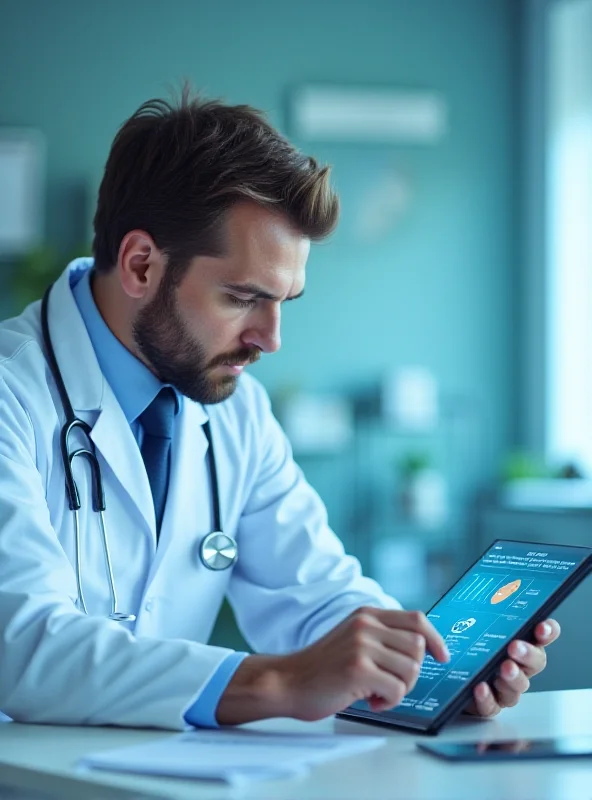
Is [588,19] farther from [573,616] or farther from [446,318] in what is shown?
[573,616]

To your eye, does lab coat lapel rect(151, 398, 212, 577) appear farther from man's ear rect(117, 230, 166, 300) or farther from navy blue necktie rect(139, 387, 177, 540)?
man's ear rect(117, 230, 166, 300)

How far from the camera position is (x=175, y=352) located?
1.69 meters

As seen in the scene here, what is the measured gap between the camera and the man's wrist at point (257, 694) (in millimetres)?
1168

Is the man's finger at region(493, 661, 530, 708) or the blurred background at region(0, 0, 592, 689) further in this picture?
the blurred background at region(0, 0, 592, 689)

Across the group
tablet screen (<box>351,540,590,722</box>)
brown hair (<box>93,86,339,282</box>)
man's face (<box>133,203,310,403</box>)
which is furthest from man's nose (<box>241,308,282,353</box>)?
tablet screen (<box>351,540,590,722</box>)

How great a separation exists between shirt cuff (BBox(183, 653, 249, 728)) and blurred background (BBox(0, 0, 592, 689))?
322cm

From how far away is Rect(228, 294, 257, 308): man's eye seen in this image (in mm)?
1645

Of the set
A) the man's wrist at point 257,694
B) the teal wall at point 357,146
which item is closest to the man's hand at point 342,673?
the man's wrist at point 257,694

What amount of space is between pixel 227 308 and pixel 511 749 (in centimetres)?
77

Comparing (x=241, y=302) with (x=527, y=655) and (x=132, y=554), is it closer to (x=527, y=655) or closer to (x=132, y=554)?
(x=132, y=554)

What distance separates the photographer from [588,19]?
4652mm

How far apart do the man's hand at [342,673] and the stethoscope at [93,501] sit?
1.00ft

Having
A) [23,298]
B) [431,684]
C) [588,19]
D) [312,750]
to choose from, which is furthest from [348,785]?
[588,19]

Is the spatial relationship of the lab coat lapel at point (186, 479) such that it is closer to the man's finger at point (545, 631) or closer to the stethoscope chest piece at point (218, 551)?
the stethoscope chest piece at point (218, 551)
